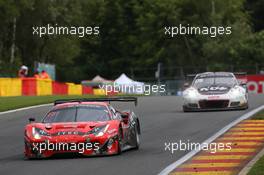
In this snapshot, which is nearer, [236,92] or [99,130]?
[99,130]

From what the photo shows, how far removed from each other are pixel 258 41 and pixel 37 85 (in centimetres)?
2941

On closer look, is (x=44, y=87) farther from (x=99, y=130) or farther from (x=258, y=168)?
(x=258, y=168)

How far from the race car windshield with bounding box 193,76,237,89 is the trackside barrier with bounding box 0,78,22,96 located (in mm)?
12768

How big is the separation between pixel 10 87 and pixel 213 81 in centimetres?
1388

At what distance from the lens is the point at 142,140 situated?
18.2m

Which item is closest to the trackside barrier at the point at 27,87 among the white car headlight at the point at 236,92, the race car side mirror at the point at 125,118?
the white car headlight at the point at 236,92

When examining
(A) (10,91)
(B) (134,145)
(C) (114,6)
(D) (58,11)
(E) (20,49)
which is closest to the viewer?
(B) (134,145)

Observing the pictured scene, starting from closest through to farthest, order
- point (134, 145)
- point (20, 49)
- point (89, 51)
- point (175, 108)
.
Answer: point (134, 145), point (175, 108), point (20, 49), point (89, 51)

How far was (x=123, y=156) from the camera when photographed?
14914mm

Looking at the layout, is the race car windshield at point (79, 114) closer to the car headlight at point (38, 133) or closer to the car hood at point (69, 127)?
the car hood at point (69, 127)

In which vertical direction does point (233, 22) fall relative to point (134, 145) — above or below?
above

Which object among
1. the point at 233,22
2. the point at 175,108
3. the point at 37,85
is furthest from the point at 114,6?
the point at 175,108

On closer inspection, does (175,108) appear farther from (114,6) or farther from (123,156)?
(114,6)

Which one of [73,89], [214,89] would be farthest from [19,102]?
[73,89]
